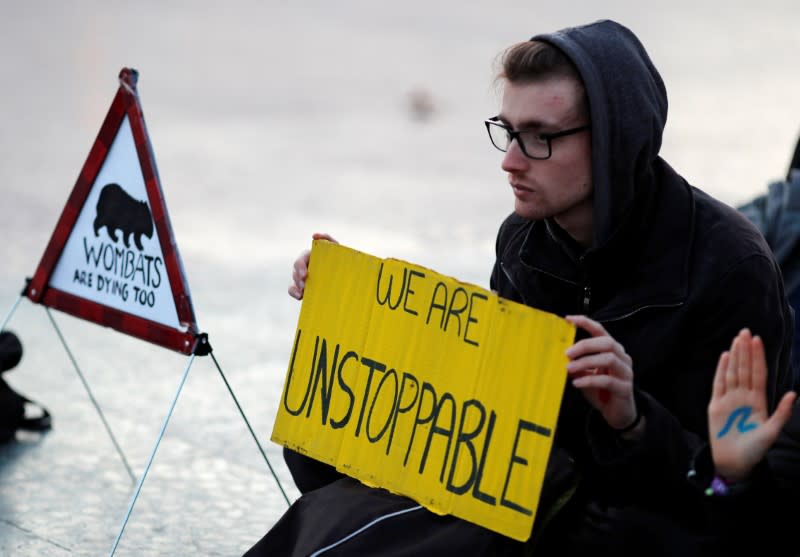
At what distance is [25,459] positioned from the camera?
15.7ft

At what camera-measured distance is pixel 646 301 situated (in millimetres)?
3078

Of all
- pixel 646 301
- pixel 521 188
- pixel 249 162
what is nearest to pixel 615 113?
pixel 521 188

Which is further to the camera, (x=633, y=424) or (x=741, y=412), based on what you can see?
(x=633, y=424)

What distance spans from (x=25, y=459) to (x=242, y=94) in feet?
24.3

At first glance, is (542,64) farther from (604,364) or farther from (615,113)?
(604,364)

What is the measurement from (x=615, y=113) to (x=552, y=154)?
0.17 metres

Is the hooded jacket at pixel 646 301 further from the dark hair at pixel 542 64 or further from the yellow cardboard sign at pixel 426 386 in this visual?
the yellow cardboard sign at pixel 426 386

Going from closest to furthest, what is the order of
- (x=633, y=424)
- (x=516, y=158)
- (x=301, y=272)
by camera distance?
1. (x=633, y=424)
2. (x=516, y=158)
3. (x=301, y=272)

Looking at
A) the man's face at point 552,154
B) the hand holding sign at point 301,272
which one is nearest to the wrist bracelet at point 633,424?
the man's face at point 552,154

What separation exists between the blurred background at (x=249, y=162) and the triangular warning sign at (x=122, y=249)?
67 centimetres

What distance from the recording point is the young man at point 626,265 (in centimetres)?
296

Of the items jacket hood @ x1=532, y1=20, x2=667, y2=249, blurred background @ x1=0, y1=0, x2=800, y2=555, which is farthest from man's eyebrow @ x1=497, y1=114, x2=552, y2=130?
blurred background @ x1=0, y1=0, x2=800, y2=555

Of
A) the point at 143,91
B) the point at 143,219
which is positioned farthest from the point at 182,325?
the point at 143,91

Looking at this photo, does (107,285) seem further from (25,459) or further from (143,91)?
(143,91)
